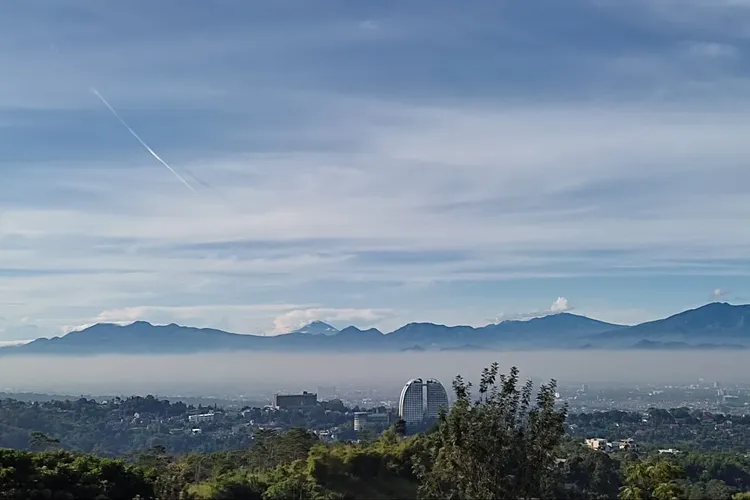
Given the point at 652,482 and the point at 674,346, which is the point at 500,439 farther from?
the point at 674,346

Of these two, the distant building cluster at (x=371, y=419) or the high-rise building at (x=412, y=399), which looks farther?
the distant building cluster at (x=371, y=419)

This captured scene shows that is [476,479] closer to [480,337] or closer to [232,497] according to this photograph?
[232,497]

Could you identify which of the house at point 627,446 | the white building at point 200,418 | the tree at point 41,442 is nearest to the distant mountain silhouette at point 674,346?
the white building at point 200,418

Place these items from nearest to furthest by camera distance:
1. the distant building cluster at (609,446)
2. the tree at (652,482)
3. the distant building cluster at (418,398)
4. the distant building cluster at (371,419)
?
1. the tree at (652,482)
2. the distant building cluster at (609,446)
3. the distant building cluster at (418,398)
4. the distant building cluster at (371,419)

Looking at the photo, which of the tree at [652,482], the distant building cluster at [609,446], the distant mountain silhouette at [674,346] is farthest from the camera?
the distant mountain silhouette at [674,346]

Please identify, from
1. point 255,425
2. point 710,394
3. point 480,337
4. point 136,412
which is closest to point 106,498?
point 255,425

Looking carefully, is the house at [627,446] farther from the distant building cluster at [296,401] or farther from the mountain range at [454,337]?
the mountain range at [454,337]

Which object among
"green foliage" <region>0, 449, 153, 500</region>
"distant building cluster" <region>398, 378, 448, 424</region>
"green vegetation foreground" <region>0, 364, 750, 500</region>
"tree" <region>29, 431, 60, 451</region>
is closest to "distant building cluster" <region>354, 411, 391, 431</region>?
"distant building cluster" <region>398, 378, 448, 424</region>
